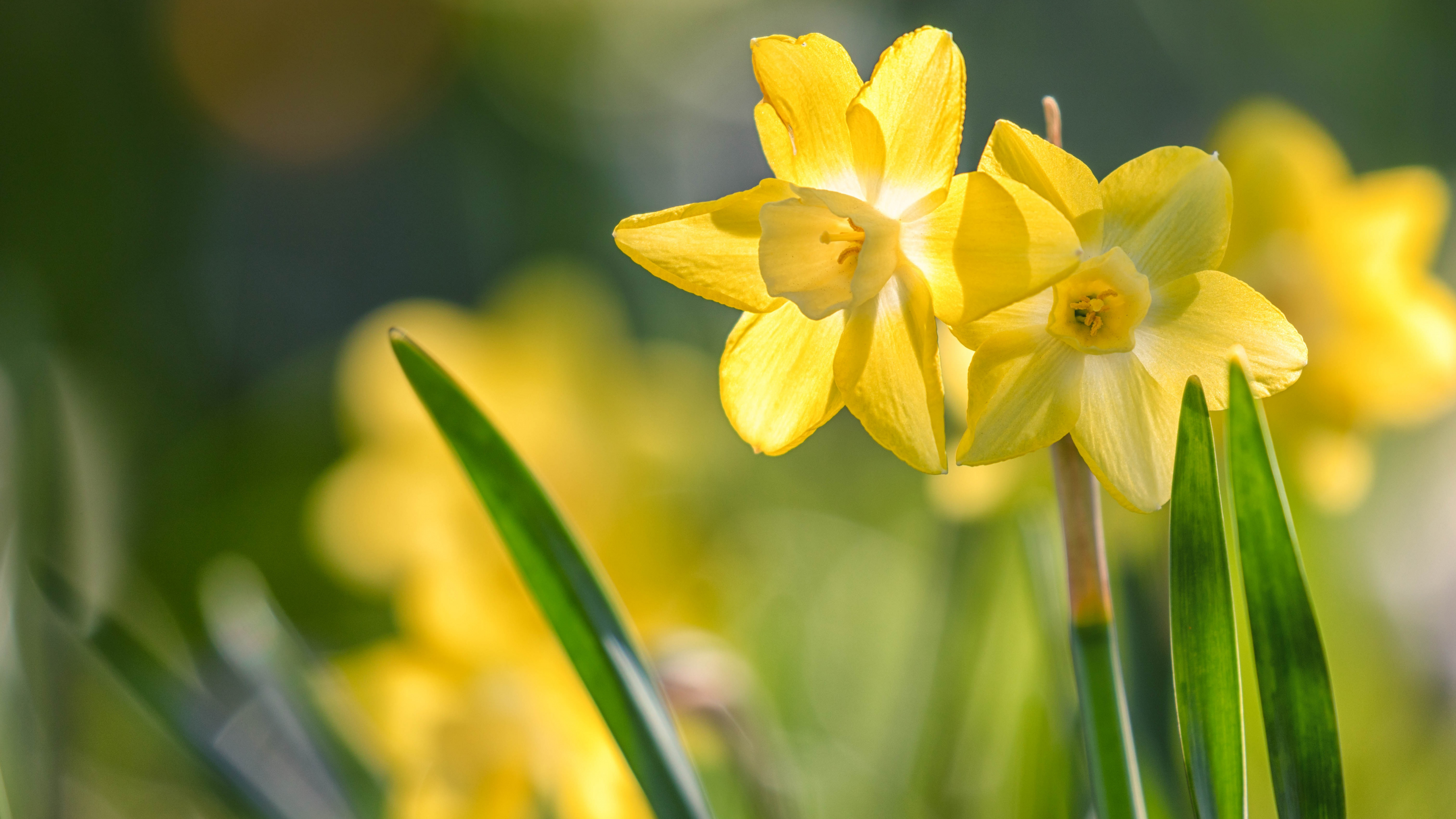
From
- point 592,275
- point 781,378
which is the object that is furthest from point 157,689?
point 592,275

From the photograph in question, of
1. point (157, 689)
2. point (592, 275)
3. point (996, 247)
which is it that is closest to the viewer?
point (996, 247)

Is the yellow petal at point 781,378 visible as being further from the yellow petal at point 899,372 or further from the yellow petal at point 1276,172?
the yellow petal at point 1276,172

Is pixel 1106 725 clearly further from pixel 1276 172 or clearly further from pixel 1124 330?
pixel 1276 172

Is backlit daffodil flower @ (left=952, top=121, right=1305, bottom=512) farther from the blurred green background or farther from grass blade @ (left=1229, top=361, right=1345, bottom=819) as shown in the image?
the blurred green background

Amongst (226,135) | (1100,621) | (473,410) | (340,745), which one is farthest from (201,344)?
(1100,621)

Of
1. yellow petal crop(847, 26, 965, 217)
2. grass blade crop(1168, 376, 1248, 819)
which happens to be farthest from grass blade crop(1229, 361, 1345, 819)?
yellow petal crop(847, 26, 965, 217)

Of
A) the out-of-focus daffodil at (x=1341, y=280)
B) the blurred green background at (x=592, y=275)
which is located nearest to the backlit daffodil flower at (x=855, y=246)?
the blurred green background at (x=592, y=275)
